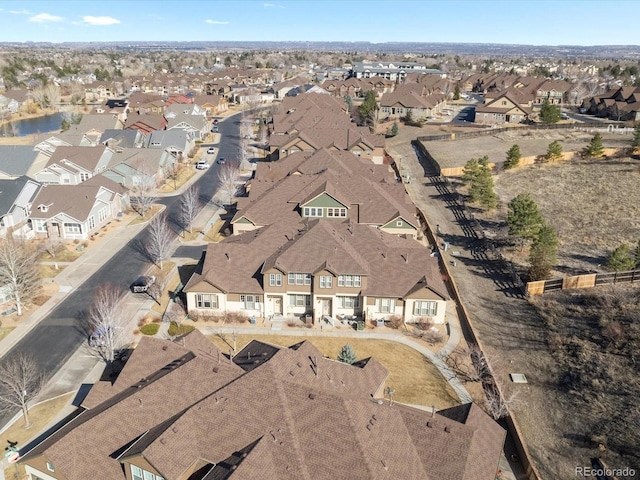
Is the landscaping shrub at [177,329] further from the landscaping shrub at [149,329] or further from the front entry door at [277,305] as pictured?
the front entry door at [277,305]

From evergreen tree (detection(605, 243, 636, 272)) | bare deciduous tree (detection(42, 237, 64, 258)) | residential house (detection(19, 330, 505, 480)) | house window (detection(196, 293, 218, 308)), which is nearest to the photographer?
residential house (detection(19, 330, 505, 480))

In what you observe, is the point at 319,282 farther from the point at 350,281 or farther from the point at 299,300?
the point at 299,300

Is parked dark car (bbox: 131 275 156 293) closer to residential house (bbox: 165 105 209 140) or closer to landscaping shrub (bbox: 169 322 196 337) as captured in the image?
→ landscaping shrub (bbox: 169 322 196 337)

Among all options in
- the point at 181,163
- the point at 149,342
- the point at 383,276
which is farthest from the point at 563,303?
A: the point at 181,163

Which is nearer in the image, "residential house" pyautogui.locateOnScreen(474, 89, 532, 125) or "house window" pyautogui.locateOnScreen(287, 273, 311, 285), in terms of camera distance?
"house window" pyautogui.locateOnScreen(287, 273, 311, 285)

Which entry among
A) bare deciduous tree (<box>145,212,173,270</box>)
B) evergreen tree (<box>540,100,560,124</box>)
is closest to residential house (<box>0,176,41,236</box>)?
bare deciduous tree (<box>145,212,173,270</box>)

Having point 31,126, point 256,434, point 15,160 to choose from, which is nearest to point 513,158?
point 256,434

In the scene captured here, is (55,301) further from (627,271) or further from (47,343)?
(627,271)

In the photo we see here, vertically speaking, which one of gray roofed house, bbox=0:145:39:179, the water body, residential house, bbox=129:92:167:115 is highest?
residential house, bbox=129:92:167:115
